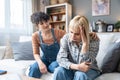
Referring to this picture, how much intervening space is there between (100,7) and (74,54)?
9.12 feet

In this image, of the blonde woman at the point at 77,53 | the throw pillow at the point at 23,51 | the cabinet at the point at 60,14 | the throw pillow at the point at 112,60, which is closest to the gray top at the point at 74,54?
the blonde woman at the point at 77,53

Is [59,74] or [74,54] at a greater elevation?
[74,54]

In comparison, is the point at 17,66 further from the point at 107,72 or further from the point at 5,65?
the point at 107,72

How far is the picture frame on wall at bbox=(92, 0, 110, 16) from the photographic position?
4.06 metres

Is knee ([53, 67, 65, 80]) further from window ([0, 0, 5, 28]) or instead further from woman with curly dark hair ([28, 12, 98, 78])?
window ([0, 0, 5, 28])

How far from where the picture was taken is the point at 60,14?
4574mm

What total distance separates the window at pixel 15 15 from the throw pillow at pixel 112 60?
8.60 feet

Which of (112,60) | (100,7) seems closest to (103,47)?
(112,60)

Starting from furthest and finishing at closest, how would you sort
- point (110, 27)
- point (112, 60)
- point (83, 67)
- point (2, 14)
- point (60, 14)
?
point (60, 14) → point (110, 27) → point (2, 14) → point (112, 60) → point (83, 67)

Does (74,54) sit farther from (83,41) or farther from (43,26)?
(43,26)

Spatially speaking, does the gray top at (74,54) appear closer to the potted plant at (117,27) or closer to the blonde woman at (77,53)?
the blonde woman at (77,53)

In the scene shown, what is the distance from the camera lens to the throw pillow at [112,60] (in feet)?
5.65

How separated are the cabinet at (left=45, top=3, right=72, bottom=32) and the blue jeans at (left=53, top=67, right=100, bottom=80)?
2.71 metres

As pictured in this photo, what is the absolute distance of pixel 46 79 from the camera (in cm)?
175
